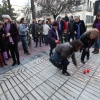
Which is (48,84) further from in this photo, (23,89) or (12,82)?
(12,82)

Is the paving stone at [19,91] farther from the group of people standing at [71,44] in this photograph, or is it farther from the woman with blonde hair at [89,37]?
the woman with blonde hair at [89,37]

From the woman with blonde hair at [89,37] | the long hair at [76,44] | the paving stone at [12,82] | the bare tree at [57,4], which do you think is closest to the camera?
the long hair at [76,44]

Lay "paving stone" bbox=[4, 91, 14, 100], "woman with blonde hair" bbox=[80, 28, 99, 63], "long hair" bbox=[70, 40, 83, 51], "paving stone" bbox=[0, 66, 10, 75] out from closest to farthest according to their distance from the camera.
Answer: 1. "paving stone" bbox=[4, 91, 14, 100]
2. "long hair" bbox=[70, 40, 83, 51]
3. "woman with blonde hair" bbox=[80, 28, 99, 63]
4. "paving stone" bbox=[0, 66, 10, 75]

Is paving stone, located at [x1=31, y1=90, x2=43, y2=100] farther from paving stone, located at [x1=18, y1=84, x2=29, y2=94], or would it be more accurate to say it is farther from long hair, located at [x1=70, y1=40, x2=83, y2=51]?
long hair, located at [x1=70, y1=40, x2=83, y2=51]

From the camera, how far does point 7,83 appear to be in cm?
306

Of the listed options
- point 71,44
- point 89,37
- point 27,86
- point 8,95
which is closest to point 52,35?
point 89,37

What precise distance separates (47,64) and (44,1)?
17.3m

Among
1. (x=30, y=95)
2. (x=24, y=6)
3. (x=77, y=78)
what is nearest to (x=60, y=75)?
(x=77, y=78)

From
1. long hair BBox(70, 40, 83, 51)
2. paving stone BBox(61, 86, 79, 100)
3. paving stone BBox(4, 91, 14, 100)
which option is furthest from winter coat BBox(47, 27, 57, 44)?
paving stone BBox(4, 91, 14, 100)

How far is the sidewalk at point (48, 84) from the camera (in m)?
2.49

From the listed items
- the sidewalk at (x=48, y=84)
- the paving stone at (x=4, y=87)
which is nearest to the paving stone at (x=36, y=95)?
the sidewalk at (x=48, y=84)

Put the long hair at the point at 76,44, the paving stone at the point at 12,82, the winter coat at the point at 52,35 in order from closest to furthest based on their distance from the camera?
the long hair at the point at 76,44 < the paving stone at the point at 12,82 < the winter coat at the point at 52,35

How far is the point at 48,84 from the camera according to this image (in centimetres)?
293

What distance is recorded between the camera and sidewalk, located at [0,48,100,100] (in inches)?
98.2
